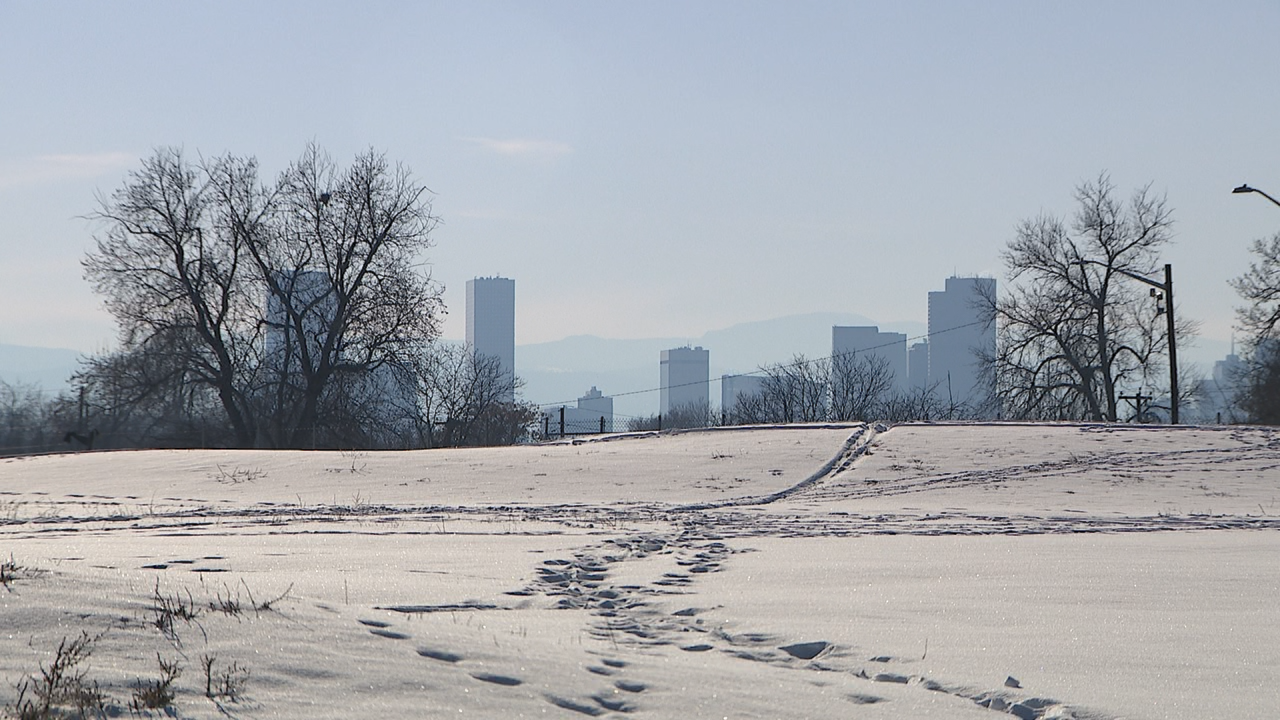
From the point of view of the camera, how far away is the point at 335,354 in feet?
133

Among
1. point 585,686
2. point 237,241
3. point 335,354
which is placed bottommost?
point 585,686

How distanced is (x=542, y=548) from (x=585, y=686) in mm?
5263

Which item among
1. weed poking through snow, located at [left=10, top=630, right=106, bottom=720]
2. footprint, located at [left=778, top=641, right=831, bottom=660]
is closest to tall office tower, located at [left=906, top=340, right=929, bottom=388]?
footprint, located at [left=778, top=641, right=831, bottom=660]

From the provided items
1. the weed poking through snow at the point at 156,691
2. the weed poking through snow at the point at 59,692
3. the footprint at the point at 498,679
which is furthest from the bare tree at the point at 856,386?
the weed poking through snow at the point at 59,692

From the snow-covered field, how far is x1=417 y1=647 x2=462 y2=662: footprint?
0.5 inches

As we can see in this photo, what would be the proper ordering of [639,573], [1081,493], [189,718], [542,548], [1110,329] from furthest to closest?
[1110,329], [1081,493], [542,548], [639,573], [189,718]

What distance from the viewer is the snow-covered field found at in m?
4.11

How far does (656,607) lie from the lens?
6.34 metres

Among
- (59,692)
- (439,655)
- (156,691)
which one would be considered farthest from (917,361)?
(59,692)

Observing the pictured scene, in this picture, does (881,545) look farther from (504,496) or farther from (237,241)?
(237,241)

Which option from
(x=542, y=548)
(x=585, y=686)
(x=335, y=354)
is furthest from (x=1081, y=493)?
(x=335, y=354)

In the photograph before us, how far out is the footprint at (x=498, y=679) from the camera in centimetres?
417

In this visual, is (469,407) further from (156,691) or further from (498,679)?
(156,691)

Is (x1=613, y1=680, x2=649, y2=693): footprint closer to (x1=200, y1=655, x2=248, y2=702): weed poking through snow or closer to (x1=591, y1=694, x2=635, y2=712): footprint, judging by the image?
(x1=591, y1=694, x2=635, y2=712): footprint
